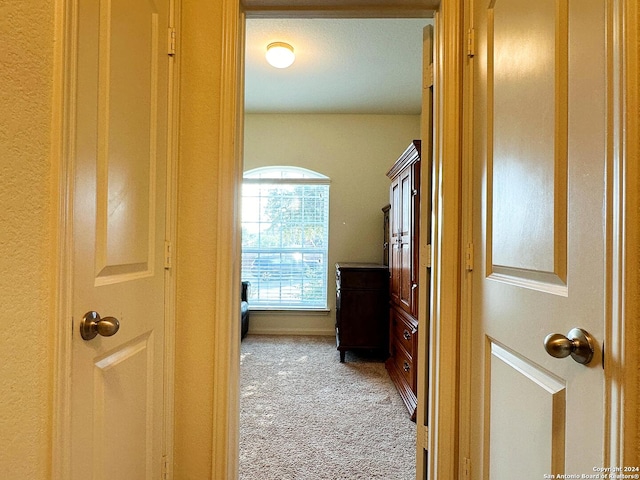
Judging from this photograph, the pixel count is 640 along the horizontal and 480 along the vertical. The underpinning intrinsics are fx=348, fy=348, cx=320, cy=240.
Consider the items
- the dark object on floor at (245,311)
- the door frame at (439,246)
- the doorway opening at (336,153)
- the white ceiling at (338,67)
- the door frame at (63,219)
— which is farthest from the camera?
the doorway opening at (336,153)

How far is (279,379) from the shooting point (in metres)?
2.96

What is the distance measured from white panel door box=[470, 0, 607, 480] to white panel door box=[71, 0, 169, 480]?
1083 millimetres

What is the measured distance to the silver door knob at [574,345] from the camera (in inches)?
26.8

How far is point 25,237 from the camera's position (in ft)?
2.31

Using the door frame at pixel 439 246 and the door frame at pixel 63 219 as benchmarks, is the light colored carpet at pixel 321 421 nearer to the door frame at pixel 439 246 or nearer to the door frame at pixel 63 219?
the door frame at pixel 439 246

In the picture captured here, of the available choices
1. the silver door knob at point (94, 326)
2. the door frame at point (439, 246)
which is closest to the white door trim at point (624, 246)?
the door frame at point (439, 246)

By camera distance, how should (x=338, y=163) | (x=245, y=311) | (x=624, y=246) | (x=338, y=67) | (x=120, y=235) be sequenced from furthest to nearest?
(x=338, y=163), (x=245, y=311), (x=338, y=67), (x=120, y=235), (x=624, y=246)

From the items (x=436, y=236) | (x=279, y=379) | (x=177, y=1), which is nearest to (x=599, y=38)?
(x=436, y=236)

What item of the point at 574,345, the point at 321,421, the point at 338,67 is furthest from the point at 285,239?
the point at 574,345

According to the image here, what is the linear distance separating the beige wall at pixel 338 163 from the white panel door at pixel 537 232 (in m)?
3.23

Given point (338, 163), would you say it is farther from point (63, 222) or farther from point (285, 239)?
point (63, 222)

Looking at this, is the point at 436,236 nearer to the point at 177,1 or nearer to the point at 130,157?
the point at 130,157

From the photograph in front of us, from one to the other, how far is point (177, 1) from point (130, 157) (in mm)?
703

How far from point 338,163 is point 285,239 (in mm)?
1199
